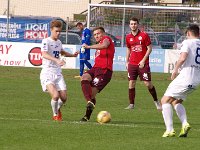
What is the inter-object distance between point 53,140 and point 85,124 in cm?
251

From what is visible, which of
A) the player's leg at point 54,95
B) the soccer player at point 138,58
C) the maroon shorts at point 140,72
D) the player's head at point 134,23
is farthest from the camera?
the maroon shorts at point 140,72

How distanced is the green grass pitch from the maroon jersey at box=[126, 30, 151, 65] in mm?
1195

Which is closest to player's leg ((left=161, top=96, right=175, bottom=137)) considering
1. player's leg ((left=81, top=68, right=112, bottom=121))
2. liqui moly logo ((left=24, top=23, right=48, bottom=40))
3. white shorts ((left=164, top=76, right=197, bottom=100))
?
white shorts ((left=164, top=76, right=197, bottom=100))

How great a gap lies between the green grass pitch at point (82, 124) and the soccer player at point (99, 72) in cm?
52

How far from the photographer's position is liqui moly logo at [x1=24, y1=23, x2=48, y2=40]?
38.4 metres

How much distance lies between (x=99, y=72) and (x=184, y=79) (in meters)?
3.46

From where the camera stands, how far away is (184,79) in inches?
516

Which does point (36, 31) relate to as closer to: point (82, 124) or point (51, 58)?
point (51, 58)

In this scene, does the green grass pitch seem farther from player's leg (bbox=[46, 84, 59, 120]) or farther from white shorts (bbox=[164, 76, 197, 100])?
white shorts (bbox=[164, 76, 197, 100])

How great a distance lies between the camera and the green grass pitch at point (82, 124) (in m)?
11.9

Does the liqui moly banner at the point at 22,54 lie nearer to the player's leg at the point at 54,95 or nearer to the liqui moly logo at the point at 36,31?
the liqui moly logo at the point at 36,31

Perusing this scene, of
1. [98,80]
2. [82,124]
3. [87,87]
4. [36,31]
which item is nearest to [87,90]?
[87,87]

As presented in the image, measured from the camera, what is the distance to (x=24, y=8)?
48.7 m

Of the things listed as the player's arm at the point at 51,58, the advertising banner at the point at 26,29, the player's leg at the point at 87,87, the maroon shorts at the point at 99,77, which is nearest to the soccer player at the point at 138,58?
the maroon shorts at the point at 99,77
